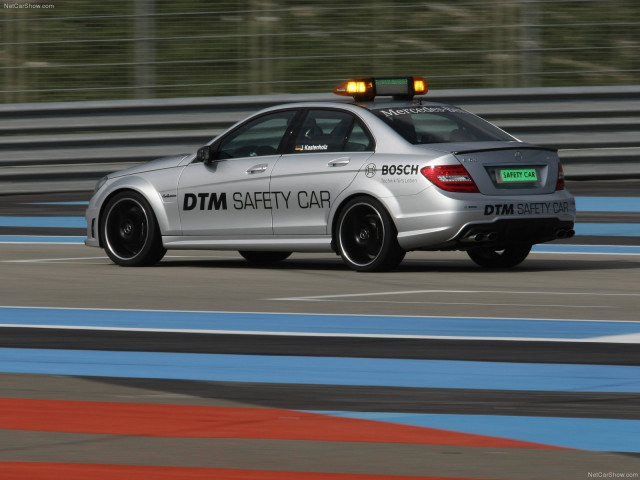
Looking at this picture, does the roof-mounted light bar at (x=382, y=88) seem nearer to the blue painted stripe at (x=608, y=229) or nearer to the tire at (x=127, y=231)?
the tire at (x=127, y=231)

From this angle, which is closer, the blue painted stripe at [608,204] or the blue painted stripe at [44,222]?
the blue painted stripe at [44,222]

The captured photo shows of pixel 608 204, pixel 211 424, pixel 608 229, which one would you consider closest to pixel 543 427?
pixel 211 424

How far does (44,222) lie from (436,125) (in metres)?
7.22

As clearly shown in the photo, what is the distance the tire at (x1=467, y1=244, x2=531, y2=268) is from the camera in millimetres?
13459

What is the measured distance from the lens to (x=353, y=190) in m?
12.6

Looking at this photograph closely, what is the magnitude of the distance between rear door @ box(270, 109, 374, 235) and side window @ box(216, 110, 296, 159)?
19cm

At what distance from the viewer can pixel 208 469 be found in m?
5.73

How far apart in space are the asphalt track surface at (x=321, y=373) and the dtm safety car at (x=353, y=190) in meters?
0.32

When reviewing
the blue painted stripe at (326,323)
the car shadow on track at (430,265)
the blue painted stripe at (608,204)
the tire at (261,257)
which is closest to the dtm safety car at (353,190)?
the tire at (261,257)

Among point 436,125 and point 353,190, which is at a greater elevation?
point 436,125

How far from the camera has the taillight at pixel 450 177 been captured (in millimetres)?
12219

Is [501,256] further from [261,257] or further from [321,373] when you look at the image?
[321,373]

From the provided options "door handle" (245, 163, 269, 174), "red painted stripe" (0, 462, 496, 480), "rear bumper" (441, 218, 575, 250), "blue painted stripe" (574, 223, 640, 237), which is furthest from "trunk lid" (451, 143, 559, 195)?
"red painted stripe" (0, 462, 496, 480)

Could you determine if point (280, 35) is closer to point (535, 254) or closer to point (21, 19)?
point (21, 19)
